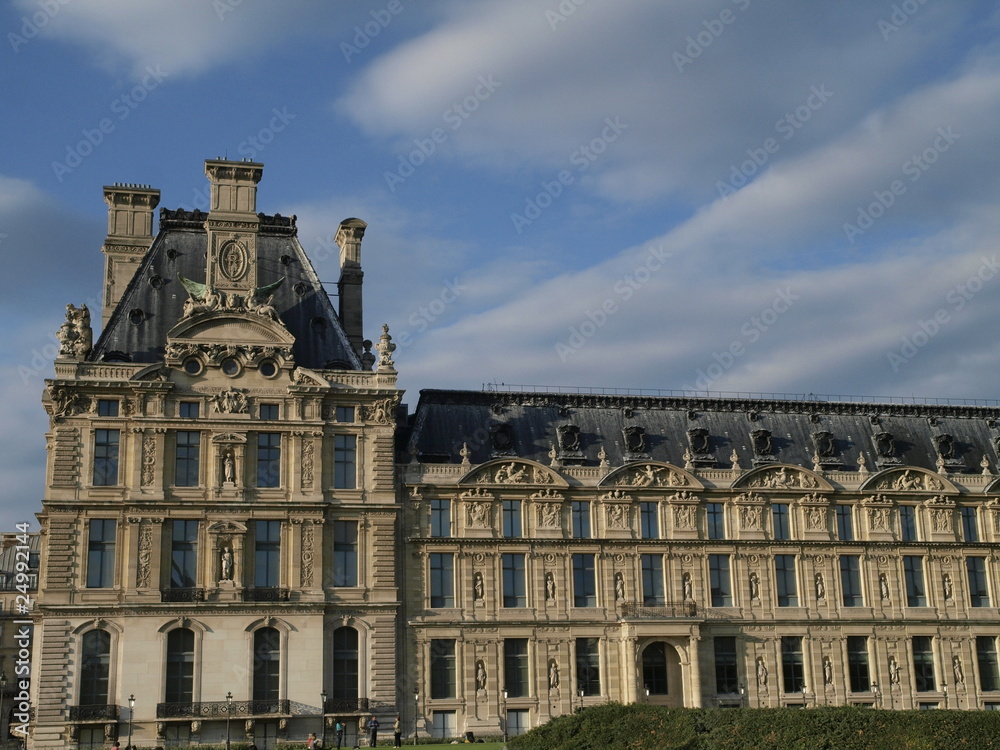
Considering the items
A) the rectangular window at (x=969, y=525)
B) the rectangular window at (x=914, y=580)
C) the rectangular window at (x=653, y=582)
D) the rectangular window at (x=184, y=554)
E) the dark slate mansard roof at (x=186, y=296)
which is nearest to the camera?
the rectangular window at (x=184, y=554)

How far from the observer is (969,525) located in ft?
248

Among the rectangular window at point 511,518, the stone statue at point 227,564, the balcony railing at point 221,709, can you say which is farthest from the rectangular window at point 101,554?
the rectangular window at point 511,518

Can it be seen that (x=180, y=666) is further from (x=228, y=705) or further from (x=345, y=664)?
(x=345, y=664)

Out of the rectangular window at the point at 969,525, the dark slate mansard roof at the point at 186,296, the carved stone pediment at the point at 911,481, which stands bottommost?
the rectangular window at the point at 969,525

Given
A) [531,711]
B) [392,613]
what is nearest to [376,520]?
[392,613]

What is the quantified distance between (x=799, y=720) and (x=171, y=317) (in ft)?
132

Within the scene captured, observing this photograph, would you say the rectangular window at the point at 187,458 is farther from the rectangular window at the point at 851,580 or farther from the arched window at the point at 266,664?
the rectangular window at the point at 851,580

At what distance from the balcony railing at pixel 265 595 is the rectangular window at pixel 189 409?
9.34 m

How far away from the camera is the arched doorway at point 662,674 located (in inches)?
2686

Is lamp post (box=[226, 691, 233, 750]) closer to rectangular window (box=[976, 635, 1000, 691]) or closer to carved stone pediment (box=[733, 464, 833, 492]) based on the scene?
carved stone pediment (box=[733, 464, 833, 492])

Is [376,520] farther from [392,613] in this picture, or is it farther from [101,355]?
[101,355]

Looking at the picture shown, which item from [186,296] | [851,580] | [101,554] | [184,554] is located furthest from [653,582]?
[186,296]

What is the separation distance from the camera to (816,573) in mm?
72188

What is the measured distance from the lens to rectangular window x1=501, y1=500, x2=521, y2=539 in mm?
69312
